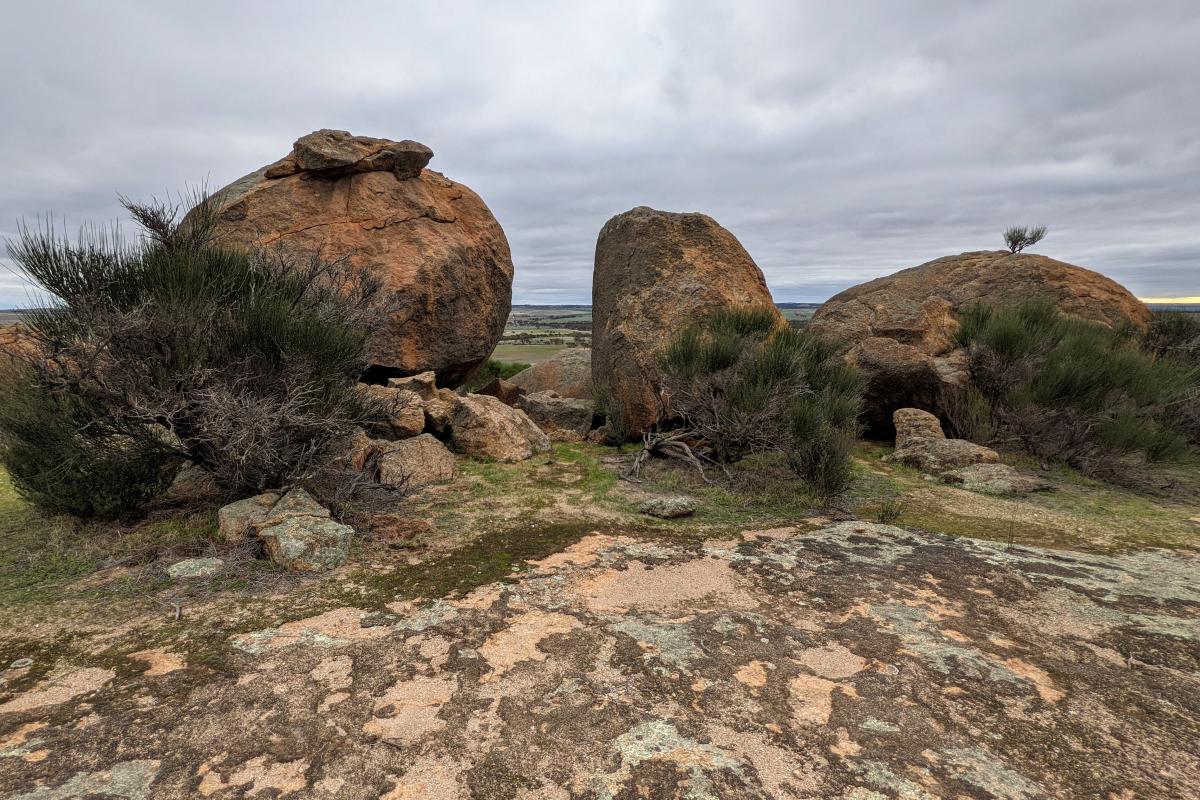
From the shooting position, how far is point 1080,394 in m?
7.46

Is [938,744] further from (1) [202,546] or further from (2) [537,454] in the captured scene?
(2) [537,454]

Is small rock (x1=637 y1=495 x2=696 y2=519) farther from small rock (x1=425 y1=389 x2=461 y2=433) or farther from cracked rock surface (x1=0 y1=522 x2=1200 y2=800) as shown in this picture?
small rock (x1=425 y1=389 x2=461 y2=433)

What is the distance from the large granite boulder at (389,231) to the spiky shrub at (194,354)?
10.1ft

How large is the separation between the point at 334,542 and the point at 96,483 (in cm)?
214

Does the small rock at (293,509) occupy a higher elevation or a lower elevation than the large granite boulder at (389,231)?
lower

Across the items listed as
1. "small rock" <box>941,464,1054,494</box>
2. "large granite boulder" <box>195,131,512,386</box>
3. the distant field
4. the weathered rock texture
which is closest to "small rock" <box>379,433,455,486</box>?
"large granite boulder" <box>195,131,512,386</box>

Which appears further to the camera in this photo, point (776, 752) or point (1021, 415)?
point (1021, 415)

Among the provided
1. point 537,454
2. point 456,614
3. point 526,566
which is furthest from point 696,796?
point 537,454

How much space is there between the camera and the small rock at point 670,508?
5.13 m

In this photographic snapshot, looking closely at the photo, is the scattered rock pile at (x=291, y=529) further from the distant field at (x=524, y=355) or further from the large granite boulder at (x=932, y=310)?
the distant field at (x=524, y=355)

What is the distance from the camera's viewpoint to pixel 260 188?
27.7ft

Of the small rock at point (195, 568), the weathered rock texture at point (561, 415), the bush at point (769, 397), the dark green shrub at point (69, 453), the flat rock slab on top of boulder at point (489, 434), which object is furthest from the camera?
the weathered rock texture at point (561, 415)

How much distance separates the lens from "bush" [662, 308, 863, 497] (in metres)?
5.81

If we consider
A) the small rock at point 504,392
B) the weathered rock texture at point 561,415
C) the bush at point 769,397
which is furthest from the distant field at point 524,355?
the bush at point 769,397
